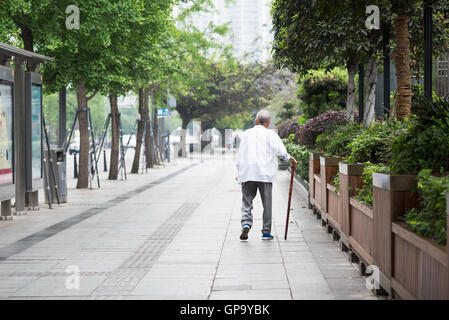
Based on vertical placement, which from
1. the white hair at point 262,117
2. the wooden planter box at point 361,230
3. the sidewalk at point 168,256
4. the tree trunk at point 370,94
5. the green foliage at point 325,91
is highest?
the green foliage at point 325,91

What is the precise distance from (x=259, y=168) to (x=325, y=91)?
15.3 meters

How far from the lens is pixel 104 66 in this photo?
15.4 metres

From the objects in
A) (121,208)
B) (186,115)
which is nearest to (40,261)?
(121,208)

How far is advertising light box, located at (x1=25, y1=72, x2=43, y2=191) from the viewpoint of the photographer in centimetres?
1212

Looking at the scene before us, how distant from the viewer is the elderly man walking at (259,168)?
8.80 metres

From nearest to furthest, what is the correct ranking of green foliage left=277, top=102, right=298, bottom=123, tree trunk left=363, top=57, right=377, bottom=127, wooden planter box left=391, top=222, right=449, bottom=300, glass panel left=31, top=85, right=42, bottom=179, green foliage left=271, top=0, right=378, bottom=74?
wooden planter box left=391, top=222, right=449, bottom=300
green foliage left=271, top=0, right=378, bottom=74
glass panel left=31, top=85, right=42, bottom=179
tree trunk left=363, top=57, right=377, bottom=127
green foliage left=277, top=102, right=298, bottom=123

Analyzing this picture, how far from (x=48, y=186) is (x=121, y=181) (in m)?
8.60

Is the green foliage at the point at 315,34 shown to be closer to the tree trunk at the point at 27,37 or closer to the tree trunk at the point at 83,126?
the tree trunk at the point at 27,37


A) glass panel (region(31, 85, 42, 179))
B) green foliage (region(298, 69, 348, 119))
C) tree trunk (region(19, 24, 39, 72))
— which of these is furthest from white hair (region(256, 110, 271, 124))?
green foliage (region(298, 69, 348, 119))

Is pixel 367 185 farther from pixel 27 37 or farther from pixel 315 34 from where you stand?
pixel 27 37

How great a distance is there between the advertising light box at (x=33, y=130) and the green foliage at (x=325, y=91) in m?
12.1

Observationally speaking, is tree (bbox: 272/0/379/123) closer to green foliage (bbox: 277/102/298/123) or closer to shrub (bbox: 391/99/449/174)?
shrub (bbox: 391/99/449/174)

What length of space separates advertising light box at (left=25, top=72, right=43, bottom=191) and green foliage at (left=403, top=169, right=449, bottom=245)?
872cm

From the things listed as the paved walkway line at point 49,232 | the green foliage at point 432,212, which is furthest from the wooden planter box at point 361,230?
the paved walkway line at point 49,232
